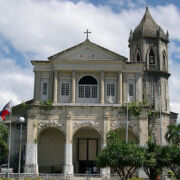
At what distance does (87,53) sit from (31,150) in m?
13.1

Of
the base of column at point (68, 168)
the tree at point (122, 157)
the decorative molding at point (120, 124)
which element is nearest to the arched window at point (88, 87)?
the decorative molding at point (120, 124)

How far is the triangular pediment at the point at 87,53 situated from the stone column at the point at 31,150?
8.89 metres

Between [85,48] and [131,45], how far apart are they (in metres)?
10.5

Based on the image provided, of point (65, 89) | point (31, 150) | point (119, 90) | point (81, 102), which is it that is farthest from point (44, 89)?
point (119, 90)

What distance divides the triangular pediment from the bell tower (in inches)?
263

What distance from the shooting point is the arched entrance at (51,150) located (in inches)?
1630

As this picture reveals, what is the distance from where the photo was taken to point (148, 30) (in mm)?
49281

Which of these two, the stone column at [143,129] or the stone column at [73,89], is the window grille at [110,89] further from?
the stone column at [143,129]

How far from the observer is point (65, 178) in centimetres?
2998

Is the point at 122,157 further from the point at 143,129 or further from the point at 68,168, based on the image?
the point at 143,129

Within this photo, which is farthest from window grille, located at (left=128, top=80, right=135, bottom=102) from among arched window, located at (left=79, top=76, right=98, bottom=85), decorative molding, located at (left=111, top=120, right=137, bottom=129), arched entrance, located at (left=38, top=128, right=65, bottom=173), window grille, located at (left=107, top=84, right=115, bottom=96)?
arched entrance, located at (left=38, top=128, right=65, bottom=173)

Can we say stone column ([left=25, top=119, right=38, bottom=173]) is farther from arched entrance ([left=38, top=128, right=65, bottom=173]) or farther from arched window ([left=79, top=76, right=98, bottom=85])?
arched window ([left=79, top=76, right=98, bottom=85])

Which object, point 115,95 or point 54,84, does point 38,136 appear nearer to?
point 54,84

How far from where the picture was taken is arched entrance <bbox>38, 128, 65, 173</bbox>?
41.4 m
